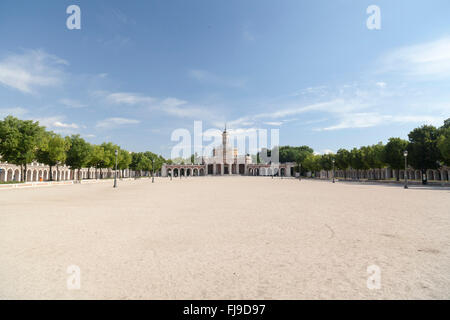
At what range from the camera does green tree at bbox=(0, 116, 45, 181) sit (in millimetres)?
38522

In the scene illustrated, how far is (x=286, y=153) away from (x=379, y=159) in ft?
371

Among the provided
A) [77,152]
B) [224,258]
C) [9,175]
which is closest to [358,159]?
[77,152]

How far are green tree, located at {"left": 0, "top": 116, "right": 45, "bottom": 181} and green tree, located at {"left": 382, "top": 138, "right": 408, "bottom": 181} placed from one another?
7067cm

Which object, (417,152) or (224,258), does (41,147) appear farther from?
(417,152)

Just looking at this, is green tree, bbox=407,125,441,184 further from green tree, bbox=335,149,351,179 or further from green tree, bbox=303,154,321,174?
green tree, bbox=303,154,321,174

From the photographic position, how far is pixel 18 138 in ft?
132

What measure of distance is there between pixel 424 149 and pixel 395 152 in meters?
7.16

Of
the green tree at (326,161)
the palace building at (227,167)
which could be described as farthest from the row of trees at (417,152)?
the palace building at (227,167)

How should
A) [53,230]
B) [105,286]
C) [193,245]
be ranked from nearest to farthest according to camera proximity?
[105,286]
[193,245]
[53,230]
